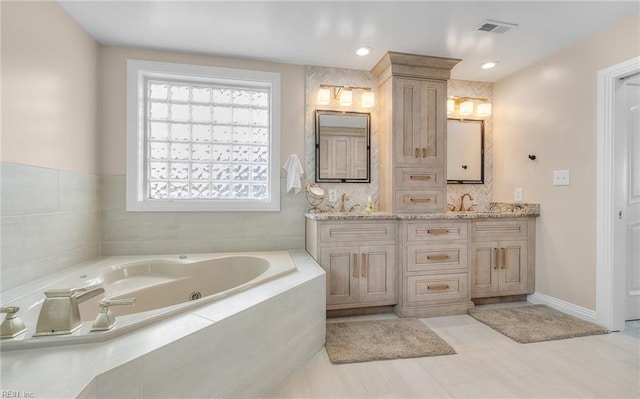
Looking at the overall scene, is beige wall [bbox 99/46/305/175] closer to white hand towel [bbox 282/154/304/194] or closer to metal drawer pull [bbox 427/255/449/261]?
white hand towel [bbox 282/154/304/194]

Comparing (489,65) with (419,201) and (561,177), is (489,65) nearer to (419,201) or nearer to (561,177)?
(561,177)

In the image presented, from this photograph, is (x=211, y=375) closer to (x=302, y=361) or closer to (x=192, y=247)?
(x=302, y=361)

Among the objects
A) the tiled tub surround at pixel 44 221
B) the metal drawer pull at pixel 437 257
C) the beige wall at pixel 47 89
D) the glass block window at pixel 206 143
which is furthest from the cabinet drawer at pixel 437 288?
the beige wall at pixel 47 89

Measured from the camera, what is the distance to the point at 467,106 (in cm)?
328

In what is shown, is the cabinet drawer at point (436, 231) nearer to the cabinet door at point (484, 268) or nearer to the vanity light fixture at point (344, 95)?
the cabinet door at point (484, 268)

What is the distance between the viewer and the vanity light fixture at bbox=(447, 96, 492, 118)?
329 cm

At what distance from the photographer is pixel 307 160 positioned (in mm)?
2994

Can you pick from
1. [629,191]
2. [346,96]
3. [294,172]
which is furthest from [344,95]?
[629,191]

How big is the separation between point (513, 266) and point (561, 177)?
3.06ft

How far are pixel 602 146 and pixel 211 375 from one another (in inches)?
122

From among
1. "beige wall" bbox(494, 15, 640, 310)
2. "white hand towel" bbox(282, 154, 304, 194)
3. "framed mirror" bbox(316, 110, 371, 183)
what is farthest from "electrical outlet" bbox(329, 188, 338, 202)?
"beige wall" bbox(494, 15, 640, 310)

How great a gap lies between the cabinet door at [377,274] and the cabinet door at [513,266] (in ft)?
3.83

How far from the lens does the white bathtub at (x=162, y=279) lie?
1.63 meters

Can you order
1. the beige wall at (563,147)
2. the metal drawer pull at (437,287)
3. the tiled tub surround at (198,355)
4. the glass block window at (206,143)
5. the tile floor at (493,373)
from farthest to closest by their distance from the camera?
1. the glass block window at (206,143)
2. the metal drawer pull at (437,287)
3. the beige wall at (563,147)
4. the tile floor at (493,373)
5. the tiled tub surround at (198,355)
